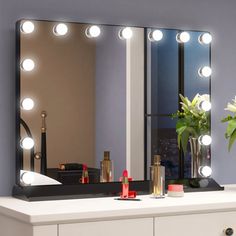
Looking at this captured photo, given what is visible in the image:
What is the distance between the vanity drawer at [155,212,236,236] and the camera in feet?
9.09

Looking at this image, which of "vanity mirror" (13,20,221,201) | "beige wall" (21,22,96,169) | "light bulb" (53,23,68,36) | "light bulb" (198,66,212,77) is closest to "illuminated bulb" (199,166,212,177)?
"vanity mirror" (13,20,221,201)

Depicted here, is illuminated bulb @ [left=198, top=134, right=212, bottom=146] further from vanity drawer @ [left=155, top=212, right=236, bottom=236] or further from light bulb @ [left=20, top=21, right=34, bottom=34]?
light bulb @ [left=20, top=21, right=34, bottom=34]

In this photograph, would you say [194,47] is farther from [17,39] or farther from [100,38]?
[17,39]

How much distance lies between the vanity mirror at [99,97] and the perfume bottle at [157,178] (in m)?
0.08

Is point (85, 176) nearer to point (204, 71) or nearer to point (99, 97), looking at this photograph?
point (99, 97)

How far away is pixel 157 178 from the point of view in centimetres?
315

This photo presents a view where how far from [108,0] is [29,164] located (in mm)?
922

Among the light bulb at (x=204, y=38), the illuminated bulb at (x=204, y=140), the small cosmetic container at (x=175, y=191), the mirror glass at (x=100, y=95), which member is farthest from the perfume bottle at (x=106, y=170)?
the light bulb at (x=204, y=38)

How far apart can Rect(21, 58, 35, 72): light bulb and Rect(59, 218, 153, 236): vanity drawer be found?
2.71ft

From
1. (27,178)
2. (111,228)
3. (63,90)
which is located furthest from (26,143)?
(111,228)

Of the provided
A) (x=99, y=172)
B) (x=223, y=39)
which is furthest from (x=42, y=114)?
(x=223, y=39)

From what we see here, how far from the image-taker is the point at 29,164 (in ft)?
9.97

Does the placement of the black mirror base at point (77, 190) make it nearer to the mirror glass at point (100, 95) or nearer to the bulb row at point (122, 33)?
the mirror glass at point (100, 95)

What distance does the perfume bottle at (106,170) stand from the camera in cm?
318
